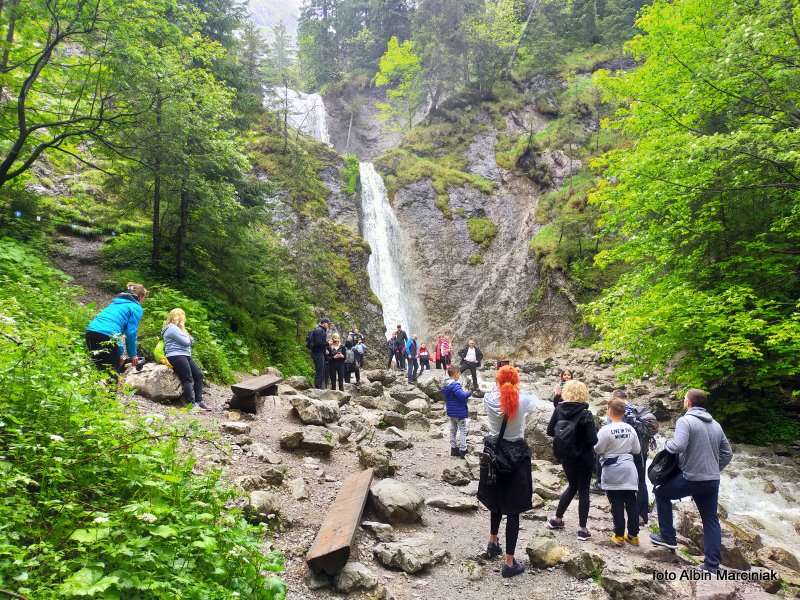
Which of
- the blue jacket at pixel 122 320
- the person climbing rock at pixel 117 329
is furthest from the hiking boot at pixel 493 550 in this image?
the blue jacket at pixel 122 320

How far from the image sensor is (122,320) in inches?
242

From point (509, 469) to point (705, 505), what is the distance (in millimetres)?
2622

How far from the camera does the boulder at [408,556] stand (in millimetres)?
4535

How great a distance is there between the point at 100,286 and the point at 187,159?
413 cm

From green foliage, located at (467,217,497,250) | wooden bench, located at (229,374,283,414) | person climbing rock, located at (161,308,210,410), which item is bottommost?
wooden bench, located at (229,374,283,414)

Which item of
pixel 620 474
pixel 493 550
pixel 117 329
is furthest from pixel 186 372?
pixel 620 474

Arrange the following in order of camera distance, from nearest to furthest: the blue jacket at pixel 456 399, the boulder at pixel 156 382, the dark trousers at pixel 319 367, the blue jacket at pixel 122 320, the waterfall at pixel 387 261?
the blue jacket at pixel 122 320, the boulder at pixel 156 382, the blue jacket at pixel 456 399, the dark trousers at pixel 319 367, the waterfall at pixel 387 261

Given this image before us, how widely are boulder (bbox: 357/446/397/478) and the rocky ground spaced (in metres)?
0.02

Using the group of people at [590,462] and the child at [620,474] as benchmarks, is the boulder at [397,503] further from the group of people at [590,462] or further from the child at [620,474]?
the child at [620,474]

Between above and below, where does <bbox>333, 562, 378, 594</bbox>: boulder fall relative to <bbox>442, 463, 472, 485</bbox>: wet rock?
above

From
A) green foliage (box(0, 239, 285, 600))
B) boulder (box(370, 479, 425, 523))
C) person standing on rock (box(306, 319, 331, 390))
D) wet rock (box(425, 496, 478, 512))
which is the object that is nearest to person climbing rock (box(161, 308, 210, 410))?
green foliage (box(0, 239, 285, 600))

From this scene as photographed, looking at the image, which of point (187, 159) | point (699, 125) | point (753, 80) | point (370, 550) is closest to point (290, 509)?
point (370, 550)

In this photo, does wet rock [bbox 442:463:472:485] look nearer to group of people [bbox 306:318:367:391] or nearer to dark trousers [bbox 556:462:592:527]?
dark trousers [bbox 556:462:592:527]

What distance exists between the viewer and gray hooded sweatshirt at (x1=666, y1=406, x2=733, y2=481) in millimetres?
5086
